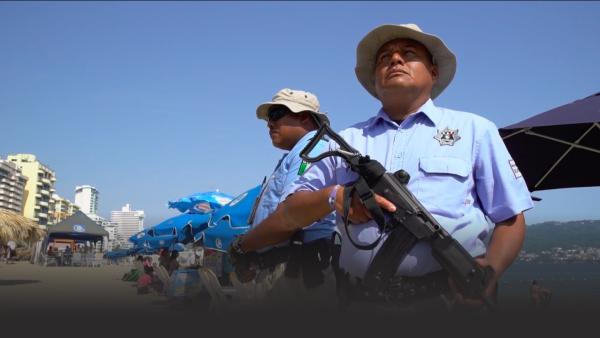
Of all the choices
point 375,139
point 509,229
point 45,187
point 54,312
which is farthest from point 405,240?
point 45,187

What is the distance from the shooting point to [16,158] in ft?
442

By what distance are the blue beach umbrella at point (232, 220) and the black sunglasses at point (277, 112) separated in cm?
185

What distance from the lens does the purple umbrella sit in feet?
15.6

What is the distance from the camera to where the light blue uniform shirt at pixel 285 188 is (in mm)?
2480

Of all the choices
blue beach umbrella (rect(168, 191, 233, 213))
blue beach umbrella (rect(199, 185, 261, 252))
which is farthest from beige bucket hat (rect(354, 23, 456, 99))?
blue beach umbrella (rect(168, 191, 233, 213))

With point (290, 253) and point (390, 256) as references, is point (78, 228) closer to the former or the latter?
point (290, 253)

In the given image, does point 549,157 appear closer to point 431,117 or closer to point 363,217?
point 431,117

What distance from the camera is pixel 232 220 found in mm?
5203

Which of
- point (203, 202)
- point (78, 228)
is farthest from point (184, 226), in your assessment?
point (78, 228)

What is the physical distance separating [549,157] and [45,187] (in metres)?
150

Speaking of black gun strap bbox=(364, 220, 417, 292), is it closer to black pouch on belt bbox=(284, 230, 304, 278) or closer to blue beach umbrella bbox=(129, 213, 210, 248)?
black pouch on belt bbox=(284, 230, 304, 278)

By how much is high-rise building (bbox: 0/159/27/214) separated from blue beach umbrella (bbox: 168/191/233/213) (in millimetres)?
109449

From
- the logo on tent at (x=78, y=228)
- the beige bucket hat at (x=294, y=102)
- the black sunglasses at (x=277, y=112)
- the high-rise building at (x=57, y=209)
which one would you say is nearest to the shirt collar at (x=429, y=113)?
the beige bucket hat at (x=294, y=102)

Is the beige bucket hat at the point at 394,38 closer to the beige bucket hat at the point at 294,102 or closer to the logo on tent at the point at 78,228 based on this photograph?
the beige bucket hat at the point at 294,102
